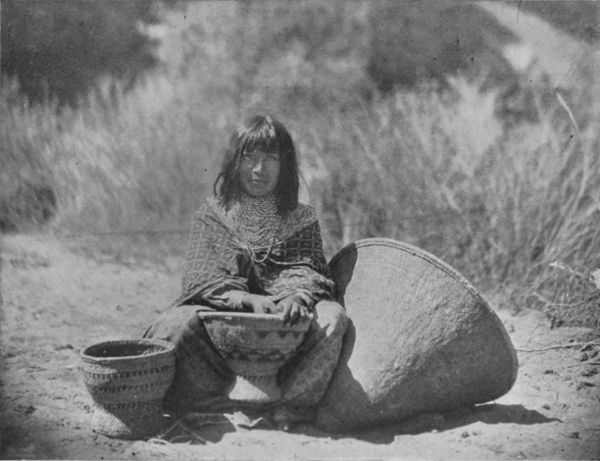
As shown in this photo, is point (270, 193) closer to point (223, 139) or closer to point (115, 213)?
point (223, 139)

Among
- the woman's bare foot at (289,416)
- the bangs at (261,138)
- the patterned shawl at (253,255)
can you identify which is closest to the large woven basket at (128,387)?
the patterned shawl at (253,255)

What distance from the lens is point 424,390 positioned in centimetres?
313

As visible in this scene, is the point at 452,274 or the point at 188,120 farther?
the point at 188,120

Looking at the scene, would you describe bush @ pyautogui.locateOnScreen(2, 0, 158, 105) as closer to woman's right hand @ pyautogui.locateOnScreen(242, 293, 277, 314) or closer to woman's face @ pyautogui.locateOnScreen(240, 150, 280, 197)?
woman's face @ pyautogui.locateOnScreen(240, 150, 280, 197)

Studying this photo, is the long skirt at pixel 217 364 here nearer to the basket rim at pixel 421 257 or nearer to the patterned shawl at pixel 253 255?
the patterned shawl at pixel 253 255

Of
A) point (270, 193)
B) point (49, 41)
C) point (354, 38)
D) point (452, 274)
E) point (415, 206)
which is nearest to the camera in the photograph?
point (452, 274)

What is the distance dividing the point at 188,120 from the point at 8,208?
1316 mm

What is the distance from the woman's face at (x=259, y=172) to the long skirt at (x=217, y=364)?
71 cm

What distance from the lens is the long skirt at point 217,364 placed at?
3076mm

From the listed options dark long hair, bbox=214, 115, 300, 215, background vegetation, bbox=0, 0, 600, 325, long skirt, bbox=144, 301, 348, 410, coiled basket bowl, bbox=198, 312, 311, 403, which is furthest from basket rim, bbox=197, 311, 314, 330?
background vegetation, bbox=0, 0, 600, 325

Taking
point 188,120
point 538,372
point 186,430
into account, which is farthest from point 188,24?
point 538,372

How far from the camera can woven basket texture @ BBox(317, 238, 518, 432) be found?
10.1ft

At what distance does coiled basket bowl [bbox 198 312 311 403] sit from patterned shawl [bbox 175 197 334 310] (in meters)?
0.22

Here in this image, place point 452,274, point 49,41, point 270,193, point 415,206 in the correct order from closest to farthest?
point 452,274 < point 270,193 < point 49,41 < point 415,206
